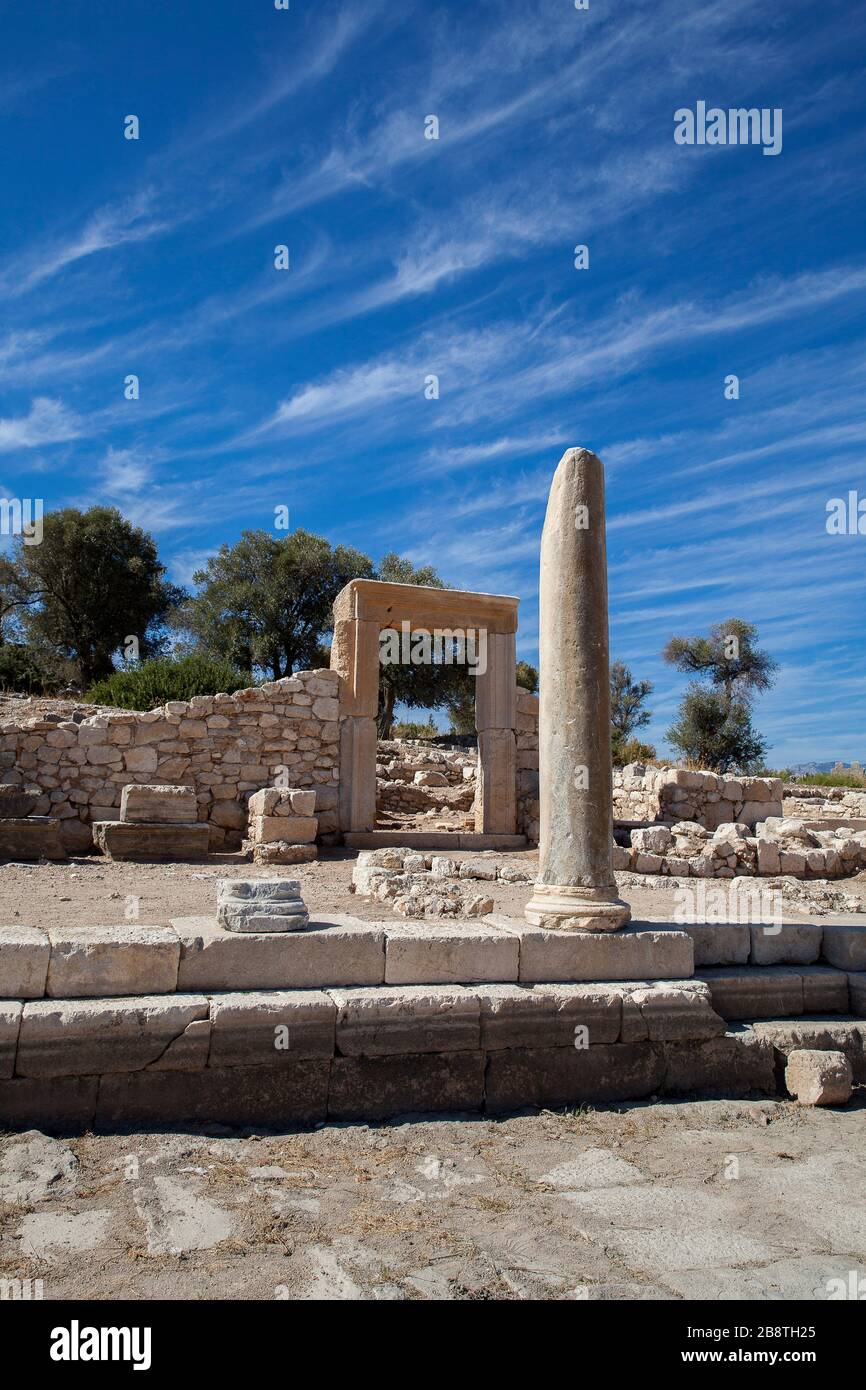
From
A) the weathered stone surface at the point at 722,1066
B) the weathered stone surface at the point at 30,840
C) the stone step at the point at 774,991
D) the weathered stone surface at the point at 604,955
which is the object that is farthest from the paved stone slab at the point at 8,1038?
the weathered stone surface at the point at 30,840

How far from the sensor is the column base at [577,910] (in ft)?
18.8

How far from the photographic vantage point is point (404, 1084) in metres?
4.91

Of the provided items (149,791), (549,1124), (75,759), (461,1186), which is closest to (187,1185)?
(461,1186)

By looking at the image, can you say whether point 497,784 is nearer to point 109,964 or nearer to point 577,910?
point 577,910

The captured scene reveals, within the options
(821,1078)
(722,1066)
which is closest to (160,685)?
(722,1066)

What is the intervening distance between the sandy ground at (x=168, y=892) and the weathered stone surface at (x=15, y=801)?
1.12 m

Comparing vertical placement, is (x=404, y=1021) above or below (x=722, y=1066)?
above

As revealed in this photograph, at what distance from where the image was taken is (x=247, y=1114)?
15.2 feet

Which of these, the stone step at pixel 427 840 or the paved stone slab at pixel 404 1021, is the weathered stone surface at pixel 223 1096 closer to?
the paved stone slab at pixel 404 1021

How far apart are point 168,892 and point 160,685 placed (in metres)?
9.31

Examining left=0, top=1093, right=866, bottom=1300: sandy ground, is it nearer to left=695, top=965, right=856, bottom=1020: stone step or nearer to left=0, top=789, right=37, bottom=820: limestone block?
left=695, top=965, right=856, bottom=1020: stone step

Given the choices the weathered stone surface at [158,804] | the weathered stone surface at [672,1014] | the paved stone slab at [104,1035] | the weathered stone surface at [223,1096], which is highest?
the weathered stone surface at [158,804]
